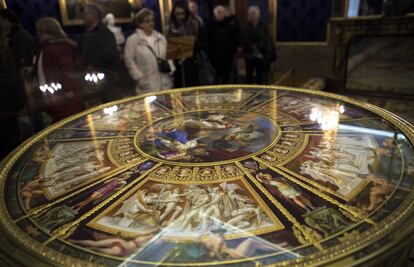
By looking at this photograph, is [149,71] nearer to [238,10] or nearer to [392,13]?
[238,10]

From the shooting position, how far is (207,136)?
9.63 ft

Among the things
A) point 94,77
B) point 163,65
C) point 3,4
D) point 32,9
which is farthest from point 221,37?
point 3,4

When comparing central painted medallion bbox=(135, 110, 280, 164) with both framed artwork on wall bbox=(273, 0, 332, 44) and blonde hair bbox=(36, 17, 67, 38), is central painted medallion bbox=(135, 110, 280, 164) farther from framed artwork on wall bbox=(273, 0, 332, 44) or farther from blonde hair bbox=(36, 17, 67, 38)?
framed artwork on wall bbox=(273, 0, 332, 44)

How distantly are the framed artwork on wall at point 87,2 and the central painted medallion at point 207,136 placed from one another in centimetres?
260

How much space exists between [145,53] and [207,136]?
9.64ft

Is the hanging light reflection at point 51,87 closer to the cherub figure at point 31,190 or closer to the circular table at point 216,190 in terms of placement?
the circular table at point 216,190

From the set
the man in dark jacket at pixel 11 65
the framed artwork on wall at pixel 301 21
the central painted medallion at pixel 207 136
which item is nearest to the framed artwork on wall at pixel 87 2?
the man in dark jacket at pixel 11 65

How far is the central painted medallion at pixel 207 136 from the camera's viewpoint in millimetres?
2553

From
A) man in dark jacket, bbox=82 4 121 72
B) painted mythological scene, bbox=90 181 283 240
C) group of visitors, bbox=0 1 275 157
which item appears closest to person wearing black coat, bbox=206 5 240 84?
group of visitors, bbox=0 1 275 157

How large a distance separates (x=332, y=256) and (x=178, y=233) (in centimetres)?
75

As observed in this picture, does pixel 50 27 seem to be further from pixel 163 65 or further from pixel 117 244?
pixel 117 244

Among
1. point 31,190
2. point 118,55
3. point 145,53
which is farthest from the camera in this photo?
point 145,53

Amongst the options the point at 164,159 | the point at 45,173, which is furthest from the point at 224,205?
the point at 45,173

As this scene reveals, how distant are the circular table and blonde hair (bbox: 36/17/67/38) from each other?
1.72m
